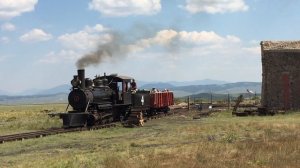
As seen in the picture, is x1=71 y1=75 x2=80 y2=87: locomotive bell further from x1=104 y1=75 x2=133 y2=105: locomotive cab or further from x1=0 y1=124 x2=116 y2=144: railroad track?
x1=104 y1=75 x2=133 y2=105: locomotive cab

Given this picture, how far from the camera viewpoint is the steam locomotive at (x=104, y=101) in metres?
29.7

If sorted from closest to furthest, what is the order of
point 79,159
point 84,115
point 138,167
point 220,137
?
point 138,167 → point 79,159 → point 220,137 → point 84,115

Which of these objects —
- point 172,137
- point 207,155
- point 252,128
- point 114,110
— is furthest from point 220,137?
point 114,110

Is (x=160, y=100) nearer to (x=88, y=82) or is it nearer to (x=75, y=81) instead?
(x=88, y=82)

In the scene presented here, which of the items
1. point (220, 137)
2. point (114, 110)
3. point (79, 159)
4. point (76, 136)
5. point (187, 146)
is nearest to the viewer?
Result: point (79, 159)

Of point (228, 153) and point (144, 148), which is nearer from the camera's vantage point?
point (228, 153)

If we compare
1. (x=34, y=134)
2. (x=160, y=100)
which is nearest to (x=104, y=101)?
(x=34, y=134)

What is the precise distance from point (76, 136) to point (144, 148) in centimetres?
705

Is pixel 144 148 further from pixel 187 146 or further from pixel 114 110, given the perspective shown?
pixel 114 110

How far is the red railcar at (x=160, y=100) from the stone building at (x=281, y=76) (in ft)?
30.0

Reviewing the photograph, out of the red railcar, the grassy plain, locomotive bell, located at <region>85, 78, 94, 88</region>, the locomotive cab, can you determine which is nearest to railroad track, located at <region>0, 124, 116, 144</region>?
the grassy plain

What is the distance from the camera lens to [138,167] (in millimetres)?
14086

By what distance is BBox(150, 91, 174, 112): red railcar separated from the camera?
136 ft

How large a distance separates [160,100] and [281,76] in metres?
11.0
